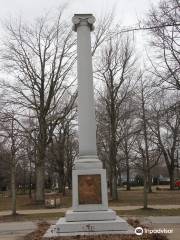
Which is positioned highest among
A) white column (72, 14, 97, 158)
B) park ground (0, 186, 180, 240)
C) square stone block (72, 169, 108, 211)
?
white column (72, 14, 97, 158)

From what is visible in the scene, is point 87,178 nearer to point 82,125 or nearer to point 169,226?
point 82,125

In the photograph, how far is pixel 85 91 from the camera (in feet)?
47.3

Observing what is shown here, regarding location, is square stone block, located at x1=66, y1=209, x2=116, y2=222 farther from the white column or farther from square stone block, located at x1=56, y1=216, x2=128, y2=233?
the white column

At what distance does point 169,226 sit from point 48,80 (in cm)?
2057

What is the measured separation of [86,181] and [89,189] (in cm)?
27

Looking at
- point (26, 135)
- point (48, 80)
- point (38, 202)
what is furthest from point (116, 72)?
point (38, 202)

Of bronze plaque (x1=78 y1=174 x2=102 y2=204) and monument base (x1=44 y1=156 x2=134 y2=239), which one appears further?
bronze plaque (x1=78 y1=174 x2=102 y2=204)

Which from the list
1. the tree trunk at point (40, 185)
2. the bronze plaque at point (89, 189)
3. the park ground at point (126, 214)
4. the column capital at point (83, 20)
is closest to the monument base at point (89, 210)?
the bronze plaque at point (89, 189)

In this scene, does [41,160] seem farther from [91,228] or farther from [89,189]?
[91,228]

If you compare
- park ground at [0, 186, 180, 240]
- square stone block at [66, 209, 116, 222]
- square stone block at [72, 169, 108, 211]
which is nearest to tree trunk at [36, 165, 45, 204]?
park ground at [0, 186, 180, 240]

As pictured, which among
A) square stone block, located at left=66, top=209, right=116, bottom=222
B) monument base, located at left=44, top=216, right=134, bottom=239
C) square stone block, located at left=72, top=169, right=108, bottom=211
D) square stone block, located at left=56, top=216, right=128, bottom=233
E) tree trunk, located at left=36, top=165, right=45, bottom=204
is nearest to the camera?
monument base, located at left=44, top=216, right=134, bottom=239

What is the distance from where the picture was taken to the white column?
14047 millimetres

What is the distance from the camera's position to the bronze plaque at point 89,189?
13.2 meters

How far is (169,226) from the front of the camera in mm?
14586
